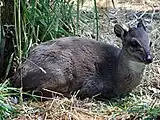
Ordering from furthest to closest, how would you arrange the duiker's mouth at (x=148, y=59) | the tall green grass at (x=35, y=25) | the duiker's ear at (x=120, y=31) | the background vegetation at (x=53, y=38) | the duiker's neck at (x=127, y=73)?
the duiker's ear at (x=120, y=31) → the duiker's neck at (x=127, y=73) → the tall green grass at (x=35, y=25) → the duiker's mouth at (x=148, y=59) → the background vegetation at (x=53, y=38)

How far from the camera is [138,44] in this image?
226 inches

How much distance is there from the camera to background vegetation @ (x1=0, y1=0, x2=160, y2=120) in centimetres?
499

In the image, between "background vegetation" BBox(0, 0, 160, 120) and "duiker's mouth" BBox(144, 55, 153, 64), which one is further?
"duiker's mouth" BBox(144, 55, 153, 64)

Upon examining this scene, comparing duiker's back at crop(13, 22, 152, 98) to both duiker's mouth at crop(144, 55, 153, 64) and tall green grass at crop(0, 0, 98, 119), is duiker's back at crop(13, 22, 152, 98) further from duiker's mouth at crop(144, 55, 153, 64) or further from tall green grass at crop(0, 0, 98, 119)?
tall green grass at crop(0, 0, 98, 119)

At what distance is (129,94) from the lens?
5891 mm

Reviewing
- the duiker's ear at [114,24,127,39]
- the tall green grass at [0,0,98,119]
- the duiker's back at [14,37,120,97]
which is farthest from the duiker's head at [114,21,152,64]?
the tall green grass at [0,0,98,119]

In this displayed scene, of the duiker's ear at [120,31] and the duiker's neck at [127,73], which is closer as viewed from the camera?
the duiker's neck at [127,73]

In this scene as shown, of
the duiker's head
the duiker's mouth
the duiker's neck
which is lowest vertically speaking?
the duiker's neck

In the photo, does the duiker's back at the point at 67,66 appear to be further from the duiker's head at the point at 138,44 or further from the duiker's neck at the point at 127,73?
the duiker's head at the point at 138,44

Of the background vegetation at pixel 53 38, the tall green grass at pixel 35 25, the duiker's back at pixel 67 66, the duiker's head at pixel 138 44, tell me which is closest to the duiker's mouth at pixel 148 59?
the duiker's head at pixel 138 44

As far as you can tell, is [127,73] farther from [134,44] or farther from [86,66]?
[86,66]

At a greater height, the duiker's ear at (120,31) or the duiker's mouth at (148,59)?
the duiker's ear at (120,31)

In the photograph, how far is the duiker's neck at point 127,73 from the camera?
5.89m

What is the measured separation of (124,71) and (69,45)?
681 millimetres
